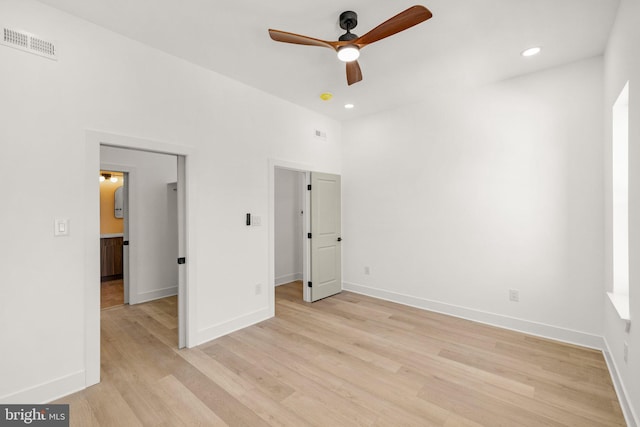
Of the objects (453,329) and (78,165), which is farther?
(453,329)

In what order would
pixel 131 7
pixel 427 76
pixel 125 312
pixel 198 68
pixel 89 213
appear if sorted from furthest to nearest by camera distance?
1. pixel 125 312
2. pixel 427 76
3. pixel 198 68
4. pixel 89 213
5. pixel 131 7

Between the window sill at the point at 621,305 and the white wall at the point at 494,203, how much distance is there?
52cm

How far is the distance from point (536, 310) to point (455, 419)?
2.02 meters

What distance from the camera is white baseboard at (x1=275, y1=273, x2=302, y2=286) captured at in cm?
550

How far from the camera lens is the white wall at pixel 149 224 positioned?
14.0ft

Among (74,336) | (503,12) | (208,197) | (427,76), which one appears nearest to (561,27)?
(503,12)

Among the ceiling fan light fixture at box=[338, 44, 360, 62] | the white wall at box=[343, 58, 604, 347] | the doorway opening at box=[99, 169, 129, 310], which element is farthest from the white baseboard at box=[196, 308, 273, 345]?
the ceiling fan light fixture at box=[338, 44, 360, 62]

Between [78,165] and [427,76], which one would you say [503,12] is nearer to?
[427,76]

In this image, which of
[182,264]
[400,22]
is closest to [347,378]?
[182,264]

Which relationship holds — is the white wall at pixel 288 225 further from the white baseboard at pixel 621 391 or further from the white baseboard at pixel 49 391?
the white baseboard at pixel 621 391


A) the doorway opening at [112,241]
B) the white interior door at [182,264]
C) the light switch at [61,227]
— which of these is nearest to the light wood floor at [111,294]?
the doorway opening at [112,241]

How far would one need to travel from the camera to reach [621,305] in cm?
220

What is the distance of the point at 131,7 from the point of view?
7.15ft

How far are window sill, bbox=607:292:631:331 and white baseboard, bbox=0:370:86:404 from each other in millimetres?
4042
